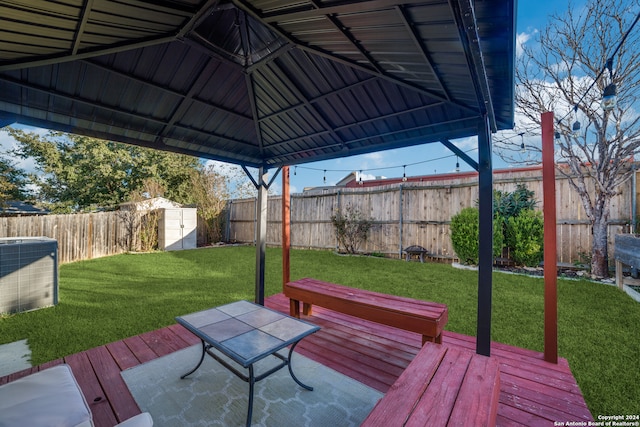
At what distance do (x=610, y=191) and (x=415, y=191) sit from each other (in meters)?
4.11

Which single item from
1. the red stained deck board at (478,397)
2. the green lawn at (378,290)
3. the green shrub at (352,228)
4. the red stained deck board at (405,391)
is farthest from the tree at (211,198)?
the red stained deck board at (478,397)

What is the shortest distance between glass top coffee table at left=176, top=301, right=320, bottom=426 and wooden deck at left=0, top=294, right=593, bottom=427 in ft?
1.85

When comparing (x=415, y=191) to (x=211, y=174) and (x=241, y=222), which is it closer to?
(x=241, y=222)

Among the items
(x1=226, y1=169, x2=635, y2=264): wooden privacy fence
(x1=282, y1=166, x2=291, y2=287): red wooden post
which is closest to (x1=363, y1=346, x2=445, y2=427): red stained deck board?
(x1=282, y1=166, x2=291, y2=287): red wooden post

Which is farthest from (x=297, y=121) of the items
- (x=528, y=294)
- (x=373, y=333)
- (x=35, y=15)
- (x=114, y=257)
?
(x=114, y=257)

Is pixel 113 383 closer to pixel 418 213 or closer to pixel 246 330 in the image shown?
pixel 246 330

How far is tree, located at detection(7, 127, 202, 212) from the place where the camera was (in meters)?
13.0

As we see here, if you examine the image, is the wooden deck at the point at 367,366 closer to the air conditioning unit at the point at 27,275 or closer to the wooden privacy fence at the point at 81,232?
the air conditioning unit at the point at 27,275

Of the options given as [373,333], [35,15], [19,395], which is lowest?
[373,333]

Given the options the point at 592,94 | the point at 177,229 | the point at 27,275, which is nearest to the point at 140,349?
the point at 27,275

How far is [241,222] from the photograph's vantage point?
12.6 meters

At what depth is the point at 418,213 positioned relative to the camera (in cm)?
800

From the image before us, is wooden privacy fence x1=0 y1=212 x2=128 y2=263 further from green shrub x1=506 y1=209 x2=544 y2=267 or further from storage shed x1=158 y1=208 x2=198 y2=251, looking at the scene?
green shrub x1=506 y1=209 x2=544 y2=267

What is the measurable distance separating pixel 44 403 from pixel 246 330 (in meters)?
1.18
